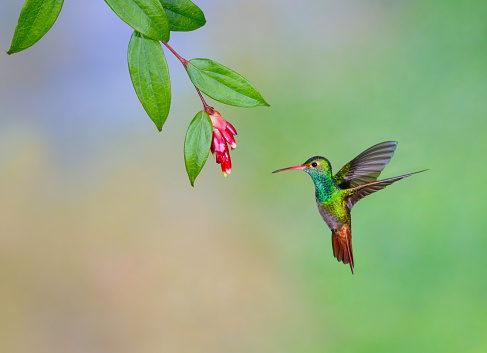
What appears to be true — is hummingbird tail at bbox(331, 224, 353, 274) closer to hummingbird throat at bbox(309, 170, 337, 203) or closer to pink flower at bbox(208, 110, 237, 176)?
hummingbird throat at bbox(309, 170, 337, 203)

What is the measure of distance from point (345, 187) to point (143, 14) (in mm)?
446

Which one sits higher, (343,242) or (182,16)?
(182,16)

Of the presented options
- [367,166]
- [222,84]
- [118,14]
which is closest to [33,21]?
[118,14]

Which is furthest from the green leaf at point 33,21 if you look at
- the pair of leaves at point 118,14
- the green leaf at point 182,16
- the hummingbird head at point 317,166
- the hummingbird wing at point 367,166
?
the hummingbird wing at point 367,166

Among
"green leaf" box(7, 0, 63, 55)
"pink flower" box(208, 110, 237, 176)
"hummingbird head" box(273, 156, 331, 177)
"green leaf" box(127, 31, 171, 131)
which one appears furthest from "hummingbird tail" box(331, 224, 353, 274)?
"green leaf" box(7, 0, 63, 55)

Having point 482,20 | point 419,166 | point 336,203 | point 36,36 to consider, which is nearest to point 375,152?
point 336,203

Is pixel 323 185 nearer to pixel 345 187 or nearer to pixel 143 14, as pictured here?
pixel 345 187

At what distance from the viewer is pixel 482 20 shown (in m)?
1.87

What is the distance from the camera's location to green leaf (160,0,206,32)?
483 millimetres

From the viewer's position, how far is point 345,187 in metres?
0.76

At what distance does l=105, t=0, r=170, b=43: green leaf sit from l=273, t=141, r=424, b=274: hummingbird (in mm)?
295

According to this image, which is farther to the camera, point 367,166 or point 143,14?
point 367,166

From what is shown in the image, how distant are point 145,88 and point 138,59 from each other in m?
0.03

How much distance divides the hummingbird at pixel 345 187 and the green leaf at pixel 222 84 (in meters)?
0.20
